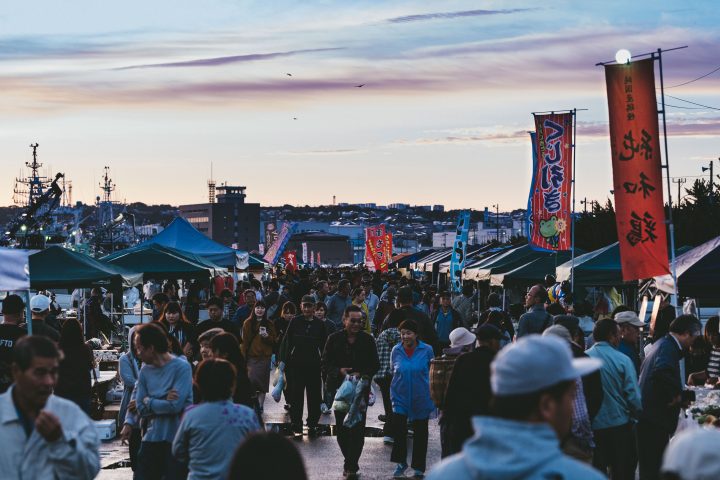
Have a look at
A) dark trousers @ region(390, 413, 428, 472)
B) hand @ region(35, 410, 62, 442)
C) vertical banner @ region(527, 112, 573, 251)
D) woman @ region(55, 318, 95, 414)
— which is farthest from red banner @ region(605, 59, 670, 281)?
hand @ region(35, 410, 62, 442)

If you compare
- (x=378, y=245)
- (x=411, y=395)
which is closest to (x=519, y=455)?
(x=411, y=395)

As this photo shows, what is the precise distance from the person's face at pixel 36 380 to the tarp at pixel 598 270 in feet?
55.6

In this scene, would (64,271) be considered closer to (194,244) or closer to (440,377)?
(440,377)

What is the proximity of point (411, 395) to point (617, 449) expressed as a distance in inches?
113

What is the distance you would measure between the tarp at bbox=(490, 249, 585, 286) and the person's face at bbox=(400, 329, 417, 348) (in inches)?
550

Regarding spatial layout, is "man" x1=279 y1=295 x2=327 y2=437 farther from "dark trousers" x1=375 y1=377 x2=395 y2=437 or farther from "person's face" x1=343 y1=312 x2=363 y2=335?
"person's face" x1=343 y1=312 x2=363 y2=335

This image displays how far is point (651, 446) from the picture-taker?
9.89m

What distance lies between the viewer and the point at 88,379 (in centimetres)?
1095

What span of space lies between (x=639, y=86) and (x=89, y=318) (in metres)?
13.6

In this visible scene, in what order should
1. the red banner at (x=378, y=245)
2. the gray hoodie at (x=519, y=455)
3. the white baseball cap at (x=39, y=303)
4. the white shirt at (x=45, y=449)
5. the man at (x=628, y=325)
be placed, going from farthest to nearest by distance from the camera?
the red banner at (x=378, y=245) < the white baseball cap at (x=39, y=303) < the man at (x=628, y=325) < the white shirt at (x=45, y=449) < the gray hoodie at (x=519, y=455)

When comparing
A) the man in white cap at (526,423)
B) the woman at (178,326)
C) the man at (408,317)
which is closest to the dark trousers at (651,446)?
the woman at (178,326)

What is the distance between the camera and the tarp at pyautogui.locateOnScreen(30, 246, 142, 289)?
1758 cm

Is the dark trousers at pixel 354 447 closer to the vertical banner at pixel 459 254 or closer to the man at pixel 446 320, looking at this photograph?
the man at pixel 446 320

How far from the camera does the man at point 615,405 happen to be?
9.52 meters
